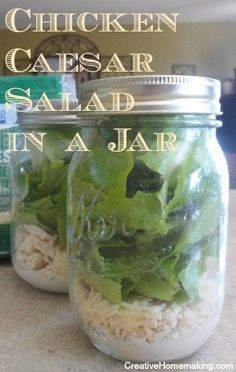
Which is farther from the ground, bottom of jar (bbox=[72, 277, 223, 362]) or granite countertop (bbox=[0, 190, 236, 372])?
bottom of jar (bbox=[72, 277, 223, 362])

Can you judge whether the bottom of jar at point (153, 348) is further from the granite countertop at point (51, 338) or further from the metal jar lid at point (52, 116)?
the metal jar lid at point (52, 116)

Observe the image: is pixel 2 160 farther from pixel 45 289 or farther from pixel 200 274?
pixel 200 274

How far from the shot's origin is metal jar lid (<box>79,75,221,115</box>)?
0.24 metres

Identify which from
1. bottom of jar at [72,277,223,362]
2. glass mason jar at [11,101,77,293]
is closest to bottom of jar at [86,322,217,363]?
bottom of jar at [72,277,223,362]

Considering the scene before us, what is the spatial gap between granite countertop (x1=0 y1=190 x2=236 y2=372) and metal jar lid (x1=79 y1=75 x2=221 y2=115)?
6.5 inches

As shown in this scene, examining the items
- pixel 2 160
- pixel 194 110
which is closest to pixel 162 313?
pixel 194 110

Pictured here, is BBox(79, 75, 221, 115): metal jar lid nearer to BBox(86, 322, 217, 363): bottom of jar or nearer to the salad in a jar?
the salad in a jar

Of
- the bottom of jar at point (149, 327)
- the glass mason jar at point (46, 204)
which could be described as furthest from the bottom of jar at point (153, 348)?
the glass mason jar at point (46, 204)

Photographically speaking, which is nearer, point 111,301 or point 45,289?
point 111,301

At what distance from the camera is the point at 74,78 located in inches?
17.6

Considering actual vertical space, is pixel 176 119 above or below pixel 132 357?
above

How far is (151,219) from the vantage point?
0.25 meters

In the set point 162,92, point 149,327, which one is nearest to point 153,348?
point 149,327

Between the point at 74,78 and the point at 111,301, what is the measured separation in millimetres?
266
